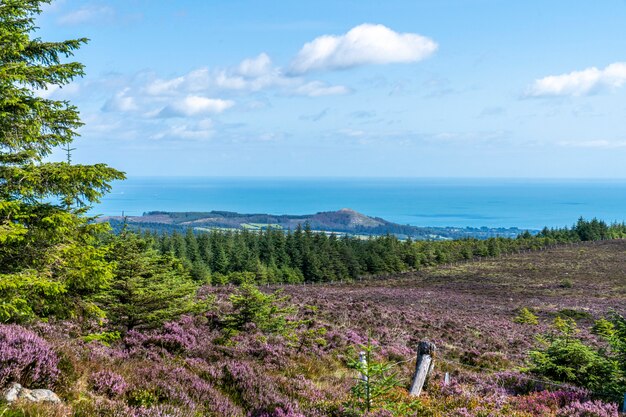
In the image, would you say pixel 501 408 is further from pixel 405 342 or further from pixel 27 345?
pixel 405 342

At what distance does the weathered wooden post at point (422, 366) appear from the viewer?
944 centimetres

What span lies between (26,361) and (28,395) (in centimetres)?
72

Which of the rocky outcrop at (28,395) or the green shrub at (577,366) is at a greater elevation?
the rocky outcrop at (28,395)

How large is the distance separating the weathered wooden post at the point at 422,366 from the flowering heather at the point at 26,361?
22.3 ft

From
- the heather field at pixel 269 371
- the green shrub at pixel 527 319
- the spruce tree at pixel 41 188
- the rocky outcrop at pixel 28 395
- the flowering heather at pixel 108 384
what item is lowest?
the green shrub at pixel 527 319

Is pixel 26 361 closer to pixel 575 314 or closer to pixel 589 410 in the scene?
pixel 589 410

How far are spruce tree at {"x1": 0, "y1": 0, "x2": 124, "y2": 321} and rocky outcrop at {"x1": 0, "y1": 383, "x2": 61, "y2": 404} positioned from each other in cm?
210

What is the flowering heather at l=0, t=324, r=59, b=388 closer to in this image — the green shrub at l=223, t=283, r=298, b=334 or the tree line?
the green shrub at l=223, t=283, r=298, b=334

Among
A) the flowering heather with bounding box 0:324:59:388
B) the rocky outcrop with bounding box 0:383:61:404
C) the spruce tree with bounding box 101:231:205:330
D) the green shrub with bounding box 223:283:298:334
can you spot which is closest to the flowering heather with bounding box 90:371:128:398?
the flowering heather with bounding box 0:324:59:388

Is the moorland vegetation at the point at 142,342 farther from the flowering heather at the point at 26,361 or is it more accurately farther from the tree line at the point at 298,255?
the tree line at the point at 298,255

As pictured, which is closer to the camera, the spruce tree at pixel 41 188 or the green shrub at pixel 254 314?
the spruce tree at pixel 41 188

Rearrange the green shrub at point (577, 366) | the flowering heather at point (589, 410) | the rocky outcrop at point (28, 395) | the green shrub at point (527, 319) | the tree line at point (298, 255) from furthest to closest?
the tree line at point (298, 255) → the green shrub at point (527, 319) → the green shrub at point (577, 366) → the flowering heather at point (589, 410) → the rocky outcrop at point (28, 395)

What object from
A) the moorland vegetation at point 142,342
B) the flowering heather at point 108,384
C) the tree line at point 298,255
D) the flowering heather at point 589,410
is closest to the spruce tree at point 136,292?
the moorland vegetation at point 142,342

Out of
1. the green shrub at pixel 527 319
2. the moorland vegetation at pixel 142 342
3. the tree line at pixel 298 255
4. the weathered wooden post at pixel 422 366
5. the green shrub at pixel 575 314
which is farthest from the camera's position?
the tree line at pixel 298 255
